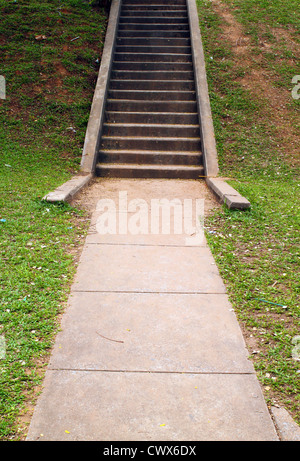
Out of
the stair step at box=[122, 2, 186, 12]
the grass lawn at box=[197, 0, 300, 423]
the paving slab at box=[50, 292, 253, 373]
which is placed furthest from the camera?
the stair step at box=[122, 2, 186, 12]

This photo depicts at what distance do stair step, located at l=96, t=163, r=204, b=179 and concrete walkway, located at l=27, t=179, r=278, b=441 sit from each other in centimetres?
346

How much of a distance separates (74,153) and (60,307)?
502cm

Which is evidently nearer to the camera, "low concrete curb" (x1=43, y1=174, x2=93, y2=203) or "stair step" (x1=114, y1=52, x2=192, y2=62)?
"low concrete curb" (x1=43, y1=174, x2=93, y2=203)

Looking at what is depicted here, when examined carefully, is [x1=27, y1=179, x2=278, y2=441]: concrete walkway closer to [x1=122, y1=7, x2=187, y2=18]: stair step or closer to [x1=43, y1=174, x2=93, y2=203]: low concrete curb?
[x1=43, y1=174, x2=93, y2=203]: low concrete curb

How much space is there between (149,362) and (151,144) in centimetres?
591

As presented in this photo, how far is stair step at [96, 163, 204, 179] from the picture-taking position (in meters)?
7.25

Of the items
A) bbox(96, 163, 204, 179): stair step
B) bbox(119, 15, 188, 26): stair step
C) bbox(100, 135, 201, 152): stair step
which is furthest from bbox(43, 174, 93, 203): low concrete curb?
bbox(119, 15, 188, 26): stair step

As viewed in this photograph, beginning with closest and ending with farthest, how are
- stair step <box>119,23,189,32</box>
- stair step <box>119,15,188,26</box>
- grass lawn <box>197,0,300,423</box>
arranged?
grass lawn <box>197,0,300,423</box> < stair step <box>119,23,189,32</box> < stair step <box>119,15,188,26</box>

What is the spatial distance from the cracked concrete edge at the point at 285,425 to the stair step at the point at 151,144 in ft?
20.6

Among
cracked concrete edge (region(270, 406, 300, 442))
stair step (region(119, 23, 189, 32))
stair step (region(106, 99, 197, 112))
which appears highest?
stair step (region(119, 23, 189, 32))

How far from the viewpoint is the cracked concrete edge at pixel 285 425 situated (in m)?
2.03

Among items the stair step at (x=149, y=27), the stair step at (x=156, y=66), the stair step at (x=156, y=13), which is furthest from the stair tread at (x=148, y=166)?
the stair step at (x=156, y=13)

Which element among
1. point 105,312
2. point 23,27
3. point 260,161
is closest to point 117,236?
point 105,312

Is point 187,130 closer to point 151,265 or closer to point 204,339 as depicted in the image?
point 151,265
